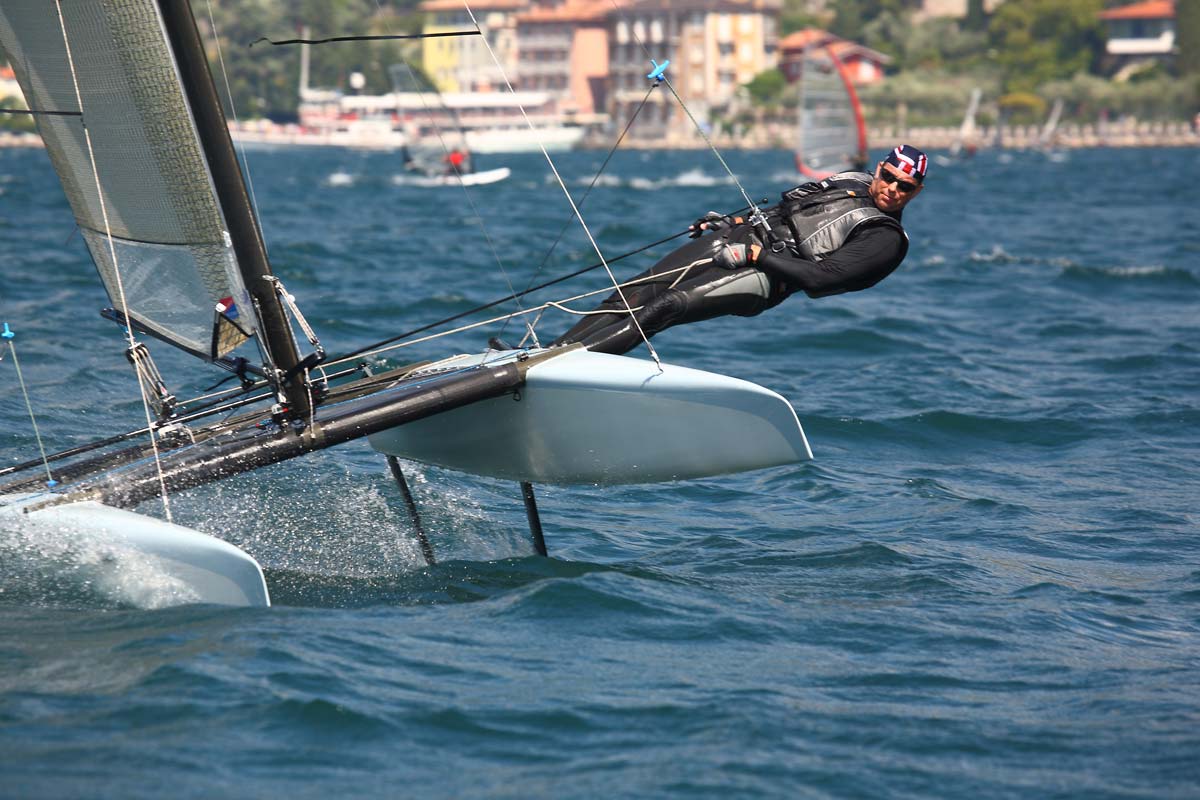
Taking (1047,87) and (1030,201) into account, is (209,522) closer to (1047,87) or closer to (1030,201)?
(1030,201)

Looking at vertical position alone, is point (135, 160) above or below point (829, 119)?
above

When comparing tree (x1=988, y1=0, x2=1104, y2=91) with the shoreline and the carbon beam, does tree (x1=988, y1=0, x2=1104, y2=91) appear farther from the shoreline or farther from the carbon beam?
the carbon beam

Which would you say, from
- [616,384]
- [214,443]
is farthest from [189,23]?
[616,384]

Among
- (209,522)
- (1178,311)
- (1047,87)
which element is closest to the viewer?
(209,522)

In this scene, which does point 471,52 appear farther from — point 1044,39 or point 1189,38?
point 1189,38

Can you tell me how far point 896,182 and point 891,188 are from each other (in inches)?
1.1

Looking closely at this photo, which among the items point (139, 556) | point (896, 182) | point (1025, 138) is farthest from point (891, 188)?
point (1025, 138)

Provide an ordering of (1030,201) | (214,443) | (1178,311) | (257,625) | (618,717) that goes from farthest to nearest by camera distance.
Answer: (1030,201) < (1178,311) < (214,443) < (257,625) < (618,717)

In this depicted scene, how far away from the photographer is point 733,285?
16.4 feet

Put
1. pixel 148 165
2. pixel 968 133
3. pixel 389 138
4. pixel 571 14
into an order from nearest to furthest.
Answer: pixel 148 165
pixel 968 133
pixel 389 138
pixel 571 14

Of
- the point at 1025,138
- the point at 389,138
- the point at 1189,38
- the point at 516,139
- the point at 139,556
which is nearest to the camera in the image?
the point at 139,556

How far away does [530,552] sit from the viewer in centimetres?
521

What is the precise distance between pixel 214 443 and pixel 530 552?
3.99 feet

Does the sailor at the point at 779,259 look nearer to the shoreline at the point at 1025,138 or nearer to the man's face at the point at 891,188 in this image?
the man's face at the point at 891,188
